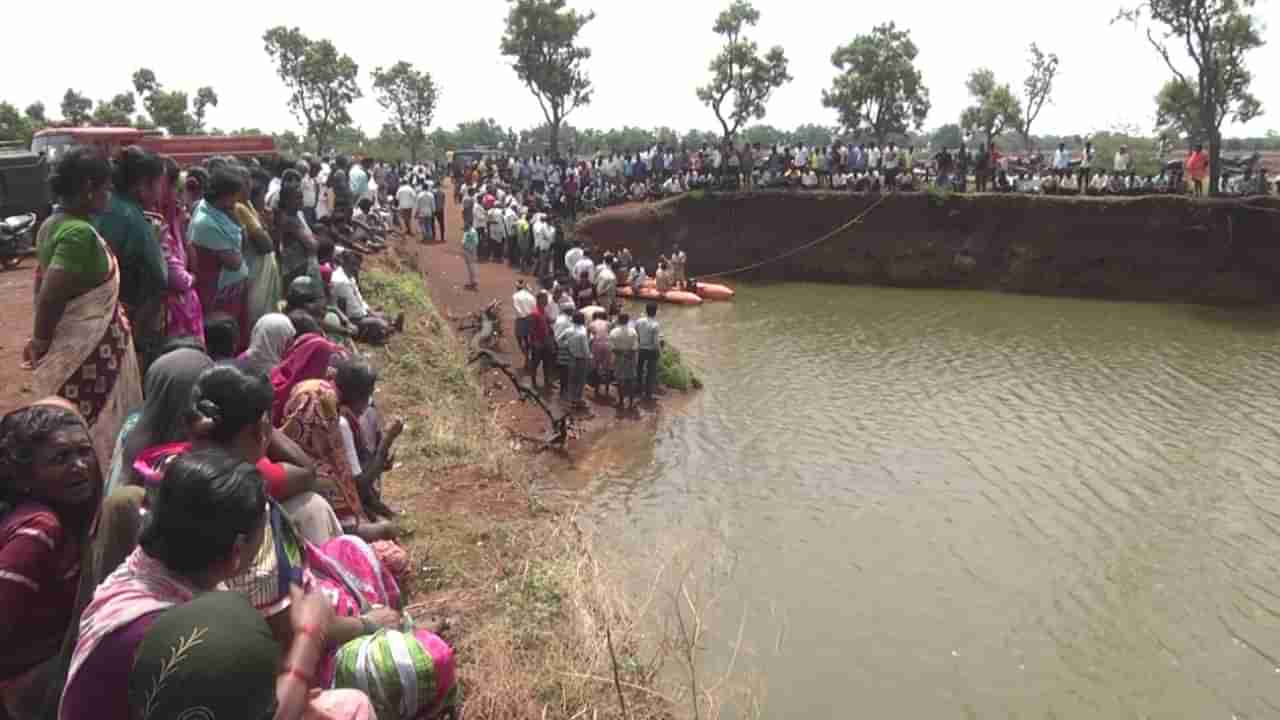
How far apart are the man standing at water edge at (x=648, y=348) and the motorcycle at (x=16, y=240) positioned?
29.5 feet

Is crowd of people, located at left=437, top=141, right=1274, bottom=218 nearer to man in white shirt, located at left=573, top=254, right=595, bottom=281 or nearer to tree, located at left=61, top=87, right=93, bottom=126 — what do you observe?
man in white shirt, located at left=573, top=254, right=595, bottom=281

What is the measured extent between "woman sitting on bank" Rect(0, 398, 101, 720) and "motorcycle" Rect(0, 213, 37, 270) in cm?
1176

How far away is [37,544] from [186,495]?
841 millimetres

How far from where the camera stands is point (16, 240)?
12.2m

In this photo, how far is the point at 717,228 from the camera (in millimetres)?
26797

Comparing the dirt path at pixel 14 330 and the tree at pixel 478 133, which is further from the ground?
the tree at pixel 478 133

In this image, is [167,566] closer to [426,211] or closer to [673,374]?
[673,374]

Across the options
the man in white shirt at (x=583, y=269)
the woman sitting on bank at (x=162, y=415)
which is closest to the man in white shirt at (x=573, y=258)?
the man in white shirt at (x=583, y=269)

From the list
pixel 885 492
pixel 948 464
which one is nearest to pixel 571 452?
pixel 885 492

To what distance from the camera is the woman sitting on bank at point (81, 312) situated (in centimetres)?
387

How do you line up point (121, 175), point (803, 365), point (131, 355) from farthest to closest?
point (803, 365), point (121, 175), point (131, 355)

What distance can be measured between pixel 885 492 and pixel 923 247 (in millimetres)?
16647

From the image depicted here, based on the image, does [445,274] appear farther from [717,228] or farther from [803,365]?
[717,228]

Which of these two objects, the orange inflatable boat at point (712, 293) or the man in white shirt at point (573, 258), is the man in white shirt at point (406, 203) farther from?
the orange inflatable boat at point (712, 293)
